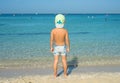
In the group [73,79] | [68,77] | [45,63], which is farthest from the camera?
[45,63]

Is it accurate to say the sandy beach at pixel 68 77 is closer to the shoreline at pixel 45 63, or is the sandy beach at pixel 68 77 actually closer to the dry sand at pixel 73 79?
the dry sand at pixel 73 79

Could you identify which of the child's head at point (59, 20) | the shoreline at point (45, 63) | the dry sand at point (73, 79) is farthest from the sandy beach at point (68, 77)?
the child's head at point (59, 20)

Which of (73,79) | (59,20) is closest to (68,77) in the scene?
(73,79)

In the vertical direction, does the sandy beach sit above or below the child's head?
below

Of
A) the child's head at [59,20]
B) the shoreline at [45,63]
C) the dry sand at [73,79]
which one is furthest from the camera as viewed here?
the shoreline at [45,63]

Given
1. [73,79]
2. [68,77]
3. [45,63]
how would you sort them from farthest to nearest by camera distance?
[45,63], [68,77], [73,79]

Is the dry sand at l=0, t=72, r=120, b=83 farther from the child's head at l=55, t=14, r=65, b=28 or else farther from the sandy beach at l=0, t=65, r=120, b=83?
the child's head at l=55, t=14, r=65, b=28

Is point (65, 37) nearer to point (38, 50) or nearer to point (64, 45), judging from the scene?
point (64, 45)

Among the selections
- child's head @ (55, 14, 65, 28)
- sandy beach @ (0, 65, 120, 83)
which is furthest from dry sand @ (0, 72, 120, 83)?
child's head @ (55, 14, 65, 28)

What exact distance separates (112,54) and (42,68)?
5.37 m

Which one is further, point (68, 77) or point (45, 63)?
point (45, 63)

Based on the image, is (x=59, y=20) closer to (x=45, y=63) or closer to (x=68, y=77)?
(x=68, y=77)

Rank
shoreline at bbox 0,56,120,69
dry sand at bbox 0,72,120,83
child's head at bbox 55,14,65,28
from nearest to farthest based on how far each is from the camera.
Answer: dry sand at bbox 0,72,120,83 < child's head at bbox 55,14,65,28 < shoreline at bbox 0,56,120,69

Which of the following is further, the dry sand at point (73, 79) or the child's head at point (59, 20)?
the child's head at point (59, 20)
